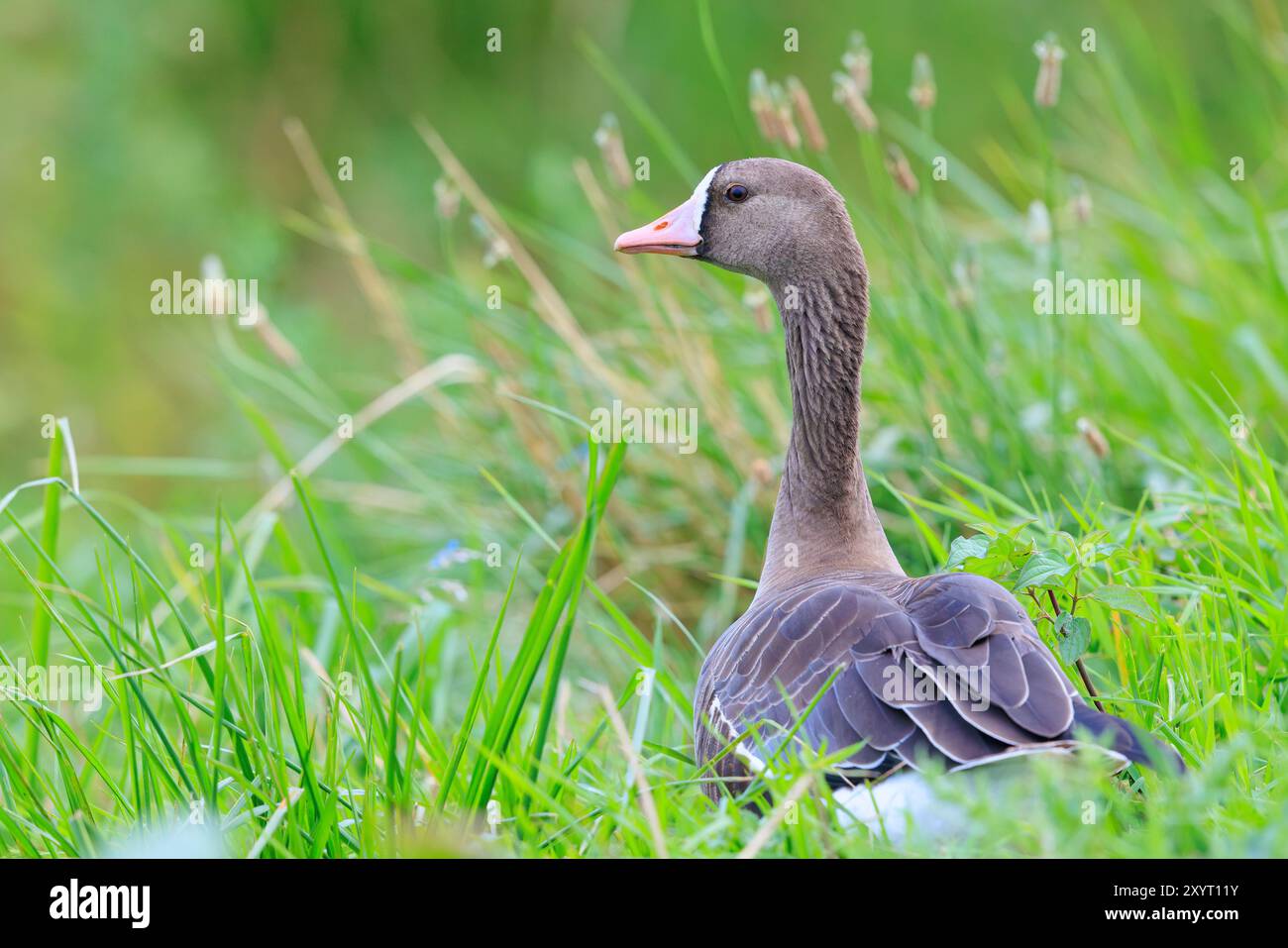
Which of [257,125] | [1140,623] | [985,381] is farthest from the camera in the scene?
[257,125]

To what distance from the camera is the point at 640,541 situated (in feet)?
18.9

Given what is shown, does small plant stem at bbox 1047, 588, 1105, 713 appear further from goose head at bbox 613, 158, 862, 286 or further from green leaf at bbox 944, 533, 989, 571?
goose head at bbox 613, 158, 862, 286

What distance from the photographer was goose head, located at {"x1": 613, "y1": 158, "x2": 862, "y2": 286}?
416cm

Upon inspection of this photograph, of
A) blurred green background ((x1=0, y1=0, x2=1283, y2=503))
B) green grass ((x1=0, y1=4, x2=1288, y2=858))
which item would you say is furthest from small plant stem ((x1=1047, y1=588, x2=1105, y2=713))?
blurred green background ((x1=0, y1=0, x2=1283, y2=503))

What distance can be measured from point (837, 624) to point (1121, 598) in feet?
2.17

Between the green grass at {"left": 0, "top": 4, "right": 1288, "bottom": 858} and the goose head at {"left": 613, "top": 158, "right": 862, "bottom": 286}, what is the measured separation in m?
0.61

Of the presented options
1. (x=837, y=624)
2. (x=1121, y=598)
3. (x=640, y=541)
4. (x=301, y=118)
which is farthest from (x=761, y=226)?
(x=301, y=118)

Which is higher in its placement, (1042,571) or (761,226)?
(761,226)

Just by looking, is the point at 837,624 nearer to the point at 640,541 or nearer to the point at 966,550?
the point at 966,550

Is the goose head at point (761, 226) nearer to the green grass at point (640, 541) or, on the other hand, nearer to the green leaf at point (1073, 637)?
the green grass at point (640, 541)
